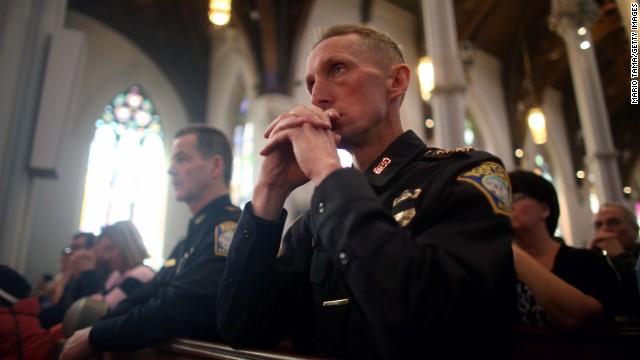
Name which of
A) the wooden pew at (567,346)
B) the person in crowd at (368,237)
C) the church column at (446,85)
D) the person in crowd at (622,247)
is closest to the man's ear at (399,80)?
the person in crowd at (368,237)

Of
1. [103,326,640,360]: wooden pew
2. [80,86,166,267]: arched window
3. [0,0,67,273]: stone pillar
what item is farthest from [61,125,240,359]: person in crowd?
[80,86,166,267]: arched window

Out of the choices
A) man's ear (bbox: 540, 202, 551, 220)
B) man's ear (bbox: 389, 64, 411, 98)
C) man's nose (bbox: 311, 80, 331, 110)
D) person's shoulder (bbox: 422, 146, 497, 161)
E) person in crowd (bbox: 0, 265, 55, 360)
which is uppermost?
man's ear (bbox: 389, 64, 411, 98)

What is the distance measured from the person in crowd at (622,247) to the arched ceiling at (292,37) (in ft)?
23.0

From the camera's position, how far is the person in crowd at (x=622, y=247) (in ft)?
5.51

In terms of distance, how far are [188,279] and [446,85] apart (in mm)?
3703

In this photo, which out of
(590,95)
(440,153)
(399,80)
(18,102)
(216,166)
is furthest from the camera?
(590,95)

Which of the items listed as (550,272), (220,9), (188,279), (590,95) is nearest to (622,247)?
(550,272)

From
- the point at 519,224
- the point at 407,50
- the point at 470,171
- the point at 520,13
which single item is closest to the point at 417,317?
the point at 470,171

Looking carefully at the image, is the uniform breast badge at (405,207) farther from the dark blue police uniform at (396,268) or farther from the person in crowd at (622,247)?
the person in crowd at (622,247)

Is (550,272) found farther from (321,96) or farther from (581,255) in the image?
(321,96)

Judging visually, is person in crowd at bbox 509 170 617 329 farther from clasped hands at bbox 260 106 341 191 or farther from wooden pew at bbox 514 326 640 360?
clasped hands at bbox 260 106 341 191

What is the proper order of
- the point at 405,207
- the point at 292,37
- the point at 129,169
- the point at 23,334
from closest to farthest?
the point at 405,207 < the point at 23,334 < the point at 292,37 < the point at 129,169

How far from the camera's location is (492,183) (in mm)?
883

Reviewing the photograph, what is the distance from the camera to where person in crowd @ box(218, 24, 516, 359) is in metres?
0.73
